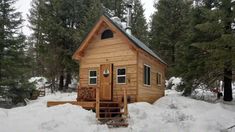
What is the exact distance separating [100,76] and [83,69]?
1.72m

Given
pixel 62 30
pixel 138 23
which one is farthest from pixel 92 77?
pixel 138 23

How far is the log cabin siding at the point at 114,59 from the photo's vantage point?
681 inches

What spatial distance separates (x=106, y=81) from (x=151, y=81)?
364cm

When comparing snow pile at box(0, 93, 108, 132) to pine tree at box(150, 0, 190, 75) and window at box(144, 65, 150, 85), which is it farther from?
pine tree at box(150, 0, 190, 75)

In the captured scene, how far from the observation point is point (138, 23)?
126 feet

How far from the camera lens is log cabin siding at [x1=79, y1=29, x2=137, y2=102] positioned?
56.7 ft

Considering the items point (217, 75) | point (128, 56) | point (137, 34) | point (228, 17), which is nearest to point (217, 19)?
point (228, 17)

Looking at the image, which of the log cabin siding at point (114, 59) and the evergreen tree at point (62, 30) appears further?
the evergreen tree at point (62, 30)

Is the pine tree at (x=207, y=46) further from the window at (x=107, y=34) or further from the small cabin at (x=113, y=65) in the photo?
the window at (x=107, y=34)

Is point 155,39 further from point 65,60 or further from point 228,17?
point 228,17

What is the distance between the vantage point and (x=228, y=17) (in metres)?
19.1

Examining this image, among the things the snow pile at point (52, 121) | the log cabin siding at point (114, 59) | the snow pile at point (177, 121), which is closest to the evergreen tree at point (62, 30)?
the log cabin siding at point (114, 59)

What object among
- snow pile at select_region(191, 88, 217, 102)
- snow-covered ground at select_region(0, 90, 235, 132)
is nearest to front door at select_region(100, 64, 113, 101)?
snow-covered ground at select_region(0, 90, 235, 132)

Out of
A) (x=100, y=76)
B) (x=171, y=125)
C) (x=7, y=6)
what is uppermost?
(x=7, y=6)
